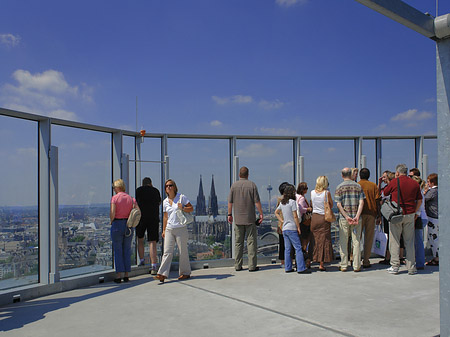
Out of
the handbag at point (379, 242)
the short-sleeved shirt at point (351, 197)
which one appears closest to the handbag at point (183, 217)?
the short-sleeved shirt at point (351, 197)

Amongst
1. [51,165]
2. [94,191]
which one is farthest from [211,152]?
[51,165]

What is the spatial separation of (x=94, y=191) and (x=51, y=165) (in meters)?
0.97

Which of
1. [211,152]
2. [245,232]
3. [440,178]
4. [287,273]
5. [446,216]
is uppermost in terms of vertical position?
[211,152]

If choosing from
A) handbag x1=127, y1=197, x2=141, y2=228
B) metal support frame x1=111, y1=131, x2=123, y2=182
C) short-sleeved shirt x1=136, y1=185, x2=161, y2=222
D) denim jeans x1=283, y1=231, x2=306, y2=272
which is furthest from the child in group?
metal support frame x1=111, y1=131, x2=123, y2=182

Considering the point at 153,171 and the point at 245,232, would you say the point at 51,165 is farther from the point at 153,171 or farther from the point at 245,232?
the point at 245,232

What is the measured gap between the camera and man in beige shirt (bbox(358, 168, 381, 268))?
7207 mm

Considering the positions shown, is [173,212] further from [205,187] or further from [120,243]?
[205,187]

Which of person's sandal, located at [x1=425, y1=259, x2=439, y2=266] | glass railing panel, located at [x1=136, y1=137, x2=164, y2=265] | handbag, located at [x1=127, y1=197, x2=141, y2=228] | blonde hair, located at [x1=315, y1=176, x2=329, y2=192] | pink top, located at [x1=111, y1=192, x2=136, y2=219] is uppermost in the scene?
glass railing panel, located at [x1=136, y1=137, x2=164, y2=265]

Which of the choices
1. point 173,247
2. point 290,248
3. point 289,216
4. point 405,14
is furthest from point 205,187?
point 405,14

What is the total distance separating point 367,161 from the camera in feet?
28.5

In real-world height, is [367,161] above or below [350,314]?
above

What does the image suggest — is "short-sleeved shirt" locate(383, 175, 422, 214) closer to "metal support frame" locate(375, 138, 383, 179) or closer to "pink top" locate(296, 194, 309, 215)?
"pink top" locate(296, 194, 309, 215)

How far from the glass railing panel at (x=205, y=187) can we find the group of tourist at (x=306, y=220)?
0.46 metres

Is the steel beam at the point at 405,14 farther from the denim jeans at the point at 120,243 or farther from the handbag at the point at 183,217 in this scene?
the denim jeans at the point at 120,243
